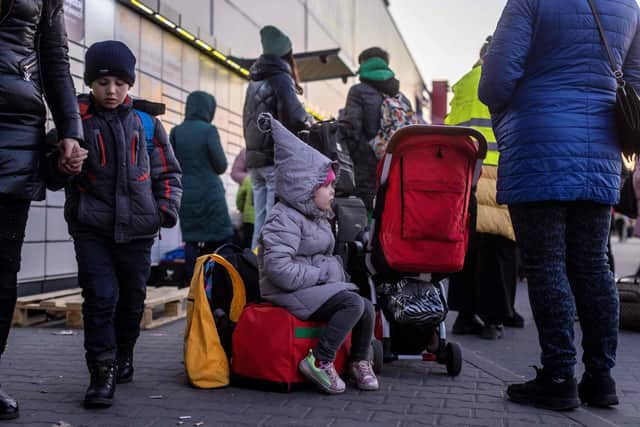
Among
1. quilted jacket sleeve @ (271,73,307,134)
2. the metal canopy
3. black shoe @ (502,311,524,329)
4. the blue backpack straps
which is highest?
the metal canopy

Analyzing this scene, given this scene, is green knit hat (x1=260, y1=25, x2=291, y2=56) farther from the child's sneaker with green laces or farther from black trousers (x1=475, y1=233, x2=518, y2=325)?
the child's sneaker with green laces

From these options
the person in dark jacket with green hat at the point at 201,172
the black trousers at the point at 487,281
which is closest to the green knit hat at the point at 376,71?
the black trousers at the point at 487,281

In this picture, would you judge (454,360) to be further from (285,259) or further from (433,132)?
(433,132)

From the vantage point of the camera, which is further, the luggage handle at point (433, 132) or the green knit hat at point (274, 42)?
the green knit hat at point (274, 42)

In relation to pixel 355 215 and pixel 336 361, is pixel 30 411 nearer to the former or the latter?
pixel 336 361

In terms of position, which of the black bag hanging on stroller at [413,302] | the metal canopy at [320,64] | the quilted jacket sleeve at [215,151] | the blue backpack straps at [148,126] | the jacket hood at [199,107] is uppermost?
the metal canopy at [320,64]

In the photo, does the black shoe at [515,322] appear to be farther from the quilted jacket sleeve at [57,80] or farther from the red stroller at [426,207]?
the quilted jacket sleeve at [57,80]

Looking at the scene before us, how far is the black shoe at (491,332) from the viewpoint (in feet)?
18.6

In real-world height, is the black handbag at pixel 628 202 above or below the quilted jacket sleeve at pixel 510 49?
below

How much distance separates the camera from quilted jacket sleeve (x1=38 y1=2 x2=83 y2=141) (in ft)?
10.7

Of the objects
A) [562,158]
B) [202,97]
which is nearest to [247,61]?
[202,97]

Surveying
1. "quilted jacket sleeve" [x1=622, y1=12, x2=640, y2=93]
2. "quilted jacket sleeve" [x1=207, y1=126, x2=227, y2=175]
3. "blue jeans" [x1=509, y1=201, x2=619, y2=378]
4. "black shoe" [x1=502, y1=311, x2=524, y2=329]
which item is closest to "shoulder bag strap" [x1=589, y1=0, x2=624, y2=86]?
"quilted jacket sleeve" [x1=622, y1=12, x2=640, y2=93]

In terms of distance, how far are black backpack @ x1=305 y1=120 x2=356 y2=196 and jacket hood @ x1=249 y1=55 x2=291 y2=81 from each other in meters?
0.92

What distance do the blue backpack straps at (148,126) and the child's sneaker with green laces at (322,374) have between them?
54.3 inches
